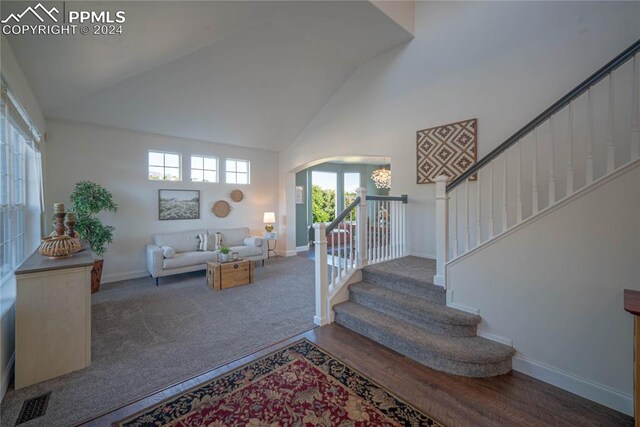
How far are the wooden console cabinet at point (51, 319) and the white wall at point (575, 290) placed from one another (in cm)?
354

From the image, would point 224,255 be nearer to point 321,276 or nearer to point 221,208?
point 221,208

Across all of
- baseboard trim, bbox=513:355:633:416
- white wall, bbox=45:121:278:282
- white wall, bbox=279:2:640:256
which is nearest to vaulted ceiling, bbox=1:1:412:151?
white wall, bbox=45:121:278:282

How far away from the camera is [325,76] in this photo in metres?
5.02

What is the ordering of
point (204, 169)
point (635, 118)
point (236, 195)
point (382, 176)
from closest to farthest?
point (635, 118) → point (204, 169) → point (236, 195) → point (382, 176)

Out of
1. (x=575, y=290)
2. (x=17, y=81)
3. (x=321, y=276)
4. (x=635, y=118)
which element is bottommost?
(x=321, y=276)

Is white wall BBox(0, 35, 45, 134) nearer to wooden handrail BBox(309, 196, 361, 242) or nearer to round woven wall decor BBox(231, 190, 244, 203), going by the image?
wooden handrail BBox(309, 196, 361, 242)

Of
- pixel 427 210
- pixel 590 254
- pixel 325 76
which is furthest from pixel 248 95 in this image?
pixel 590 254

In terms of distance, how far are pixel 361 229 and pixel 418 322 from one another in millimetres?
1262

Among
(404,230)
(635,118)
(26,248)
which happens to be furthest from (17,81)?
(635,118)

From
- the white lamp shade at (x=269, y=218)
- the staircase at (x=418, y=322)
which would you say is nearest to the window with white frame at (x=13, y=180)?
the staircase at (x=418, y=322)

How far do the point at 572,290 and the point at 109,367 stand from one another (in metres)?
3.79

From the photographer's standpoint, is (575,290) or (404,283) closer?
(575,290)

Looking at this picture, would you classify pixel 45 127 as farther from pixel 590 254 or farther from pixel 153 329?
pixel 590 254

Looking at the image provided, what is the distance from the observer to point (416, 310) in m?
2.68
